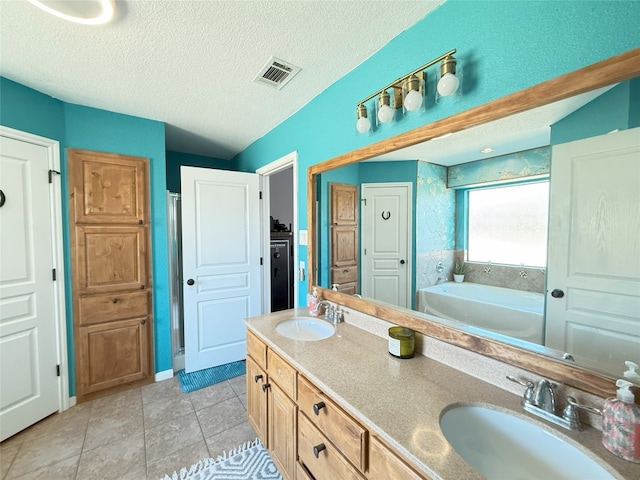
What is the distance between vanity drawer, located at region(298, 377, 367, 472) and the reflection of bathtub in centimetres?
61

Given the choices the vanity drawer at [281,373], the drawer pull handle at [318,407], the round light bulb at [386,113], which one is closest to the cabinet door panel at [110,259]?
the vanity drawer at [281,373]

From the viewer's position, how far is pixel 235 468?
4.98 feet

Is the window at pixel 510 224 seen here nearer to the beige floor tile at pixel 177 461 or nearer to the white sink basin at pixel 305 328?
the white sink basin at pixel 305 328

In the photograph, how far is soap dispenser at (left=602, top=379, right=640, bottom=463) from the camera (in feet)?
2.02

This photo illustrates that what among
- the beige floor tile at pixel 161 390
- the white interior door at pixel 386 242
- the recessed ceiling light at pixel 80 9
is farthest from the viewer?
the beige floor tile at pixel 161 390

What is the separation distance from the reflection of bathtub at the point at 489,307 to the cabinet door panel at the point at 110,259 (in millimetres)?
2315

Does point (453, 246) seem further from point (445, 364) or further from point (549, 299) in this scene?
point (445, 364)

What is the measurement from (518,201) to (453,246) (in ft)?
1.02

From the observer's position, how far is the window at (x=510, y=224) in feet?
3.03

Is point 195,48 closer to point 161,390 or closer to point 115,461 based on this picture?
point 115,461

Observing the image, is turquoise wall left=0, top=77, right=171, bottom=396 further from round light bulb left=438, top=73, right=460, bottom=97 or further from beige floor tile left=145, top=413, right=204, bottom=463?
round light bulb left=438, top=73, right=460, bottom=97

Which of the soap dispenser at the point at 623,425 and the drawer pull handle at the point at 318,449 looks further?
the drawer pull handle at the point at 318,449

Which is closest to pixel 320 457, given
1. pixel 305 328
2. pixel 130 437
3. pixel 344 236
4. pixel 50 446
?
pixel 305 328

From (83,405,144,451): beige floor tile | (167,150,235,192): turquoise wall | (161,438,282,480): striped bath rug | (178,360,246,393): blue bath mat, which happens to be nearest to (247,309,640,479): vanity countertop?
(161,438,282,480): striped bath rug
